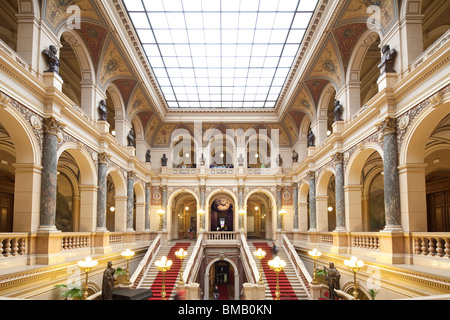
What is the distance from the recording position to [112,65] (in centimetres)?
1634

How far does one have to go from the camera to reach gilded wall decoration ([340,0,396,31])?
37.7 feet

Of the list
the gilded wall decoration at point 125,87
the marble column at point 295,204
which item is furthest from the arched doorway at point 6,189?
the marble column at point 295,204

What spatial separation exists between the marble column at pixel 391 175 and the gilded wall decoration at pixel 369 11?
3.46m

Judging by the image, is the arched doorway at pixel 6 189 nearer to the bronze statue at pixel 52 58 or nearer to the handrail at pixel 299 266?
the bronze statue at pixel 52 58

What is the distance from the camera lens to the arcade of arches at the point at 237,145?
10.0m

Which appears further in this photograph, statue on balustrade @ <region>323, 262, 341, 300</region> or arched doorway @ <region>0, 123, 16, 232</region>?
arched doorway @ <region>0, 123, 16, 232</region>

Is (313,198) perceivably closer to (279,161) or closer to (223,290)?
(279,161)

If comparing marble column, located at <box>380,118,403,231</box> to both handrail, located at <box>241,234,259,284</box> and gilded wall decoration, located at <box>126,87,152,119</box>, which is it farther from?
gilded wall decoration, located at <box>126,87,152,119</box>

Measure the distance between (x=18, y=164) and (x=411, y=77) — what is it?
1157 cm

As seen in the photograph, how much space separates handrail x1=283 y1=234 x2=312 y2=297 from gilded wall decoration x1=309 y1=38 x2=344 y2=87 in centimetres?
928

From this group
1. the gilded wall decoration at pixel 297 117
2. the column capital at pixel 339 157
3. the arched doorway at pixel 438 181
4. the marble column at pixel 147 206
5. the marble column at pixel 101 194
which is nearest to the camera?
the arched doorway at pixel 438 181

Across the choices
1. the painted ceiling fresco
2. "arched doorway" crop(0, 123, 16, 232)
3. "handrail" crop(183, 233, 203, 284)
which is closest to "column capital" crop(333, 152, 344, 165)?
the painted ceiling fresco

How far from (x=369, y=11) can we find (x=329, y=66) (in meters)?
4.08

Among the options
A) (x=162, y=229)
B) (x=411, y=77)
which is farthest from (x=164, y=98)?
(x=411, y=77)
